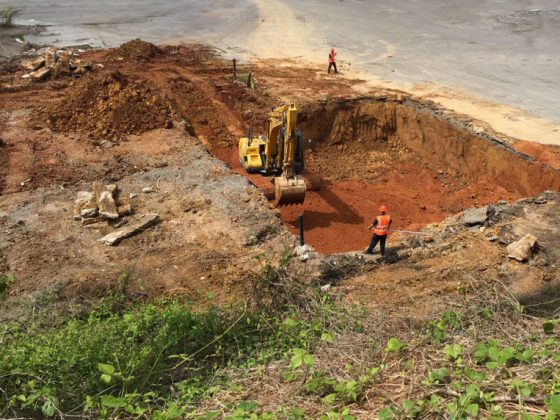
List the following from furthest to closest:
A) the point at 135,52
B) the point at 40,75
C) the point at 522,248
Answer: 1. the point at 135,52
2. the point at 40,75
3. the point at 522,248

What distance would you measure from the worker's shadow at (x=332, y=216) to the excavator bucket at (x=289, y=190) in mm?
1432

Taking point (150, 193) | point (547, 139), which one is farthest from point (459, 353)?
point (547, 139)

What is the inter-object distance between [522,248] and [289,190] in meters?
5.25

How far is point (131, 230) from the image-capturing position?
11.0 meters

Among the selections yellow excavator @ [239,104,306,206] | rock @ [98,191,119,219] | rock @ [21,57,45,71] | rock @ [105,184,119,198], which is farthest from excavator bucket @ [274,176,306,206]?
rock @ [21,57,45,71]

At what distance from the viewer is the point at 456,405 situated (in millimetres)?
4340

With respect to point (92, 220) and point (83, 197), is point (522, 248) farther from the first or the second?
point (83, 197)

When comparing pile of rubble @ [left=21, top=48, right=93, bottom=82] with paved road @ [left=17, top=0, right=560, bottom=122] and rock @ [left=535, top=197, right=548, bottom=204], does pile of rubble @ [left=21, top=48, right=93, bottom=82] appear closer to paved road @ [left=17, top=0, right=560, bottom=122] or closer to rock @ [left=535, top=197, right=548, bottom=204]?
paved road @ [left=17, top=0, right=560, bottom=122]

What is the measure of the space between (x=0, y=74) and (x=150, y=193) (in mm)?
13874

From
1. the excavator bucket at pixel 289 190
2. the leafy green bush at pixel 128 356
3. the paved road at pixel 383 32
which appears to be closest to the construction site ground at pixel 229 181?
the excavator bucket at pixel 289 190

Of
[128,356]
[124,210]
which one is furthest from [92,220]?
[128,356]

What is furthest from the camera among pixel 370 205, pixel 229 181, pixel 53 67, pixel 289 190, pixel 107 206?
pixel 53 67

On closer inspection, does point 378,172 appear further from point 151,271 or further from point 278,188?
point 151,271

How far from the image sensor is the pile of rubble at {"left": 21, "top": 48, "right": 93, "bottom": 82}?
68.9 ft
